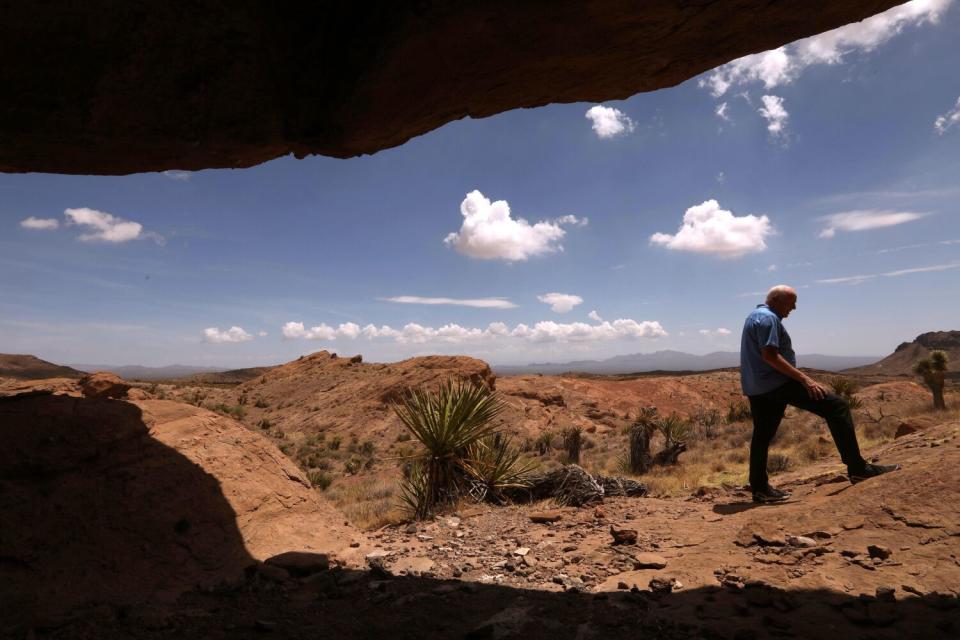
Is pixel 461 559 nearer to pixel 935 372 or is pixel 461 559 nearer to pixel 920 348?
pixel 935 372

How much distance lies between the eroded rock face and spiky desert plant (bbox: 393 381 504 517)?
366cm

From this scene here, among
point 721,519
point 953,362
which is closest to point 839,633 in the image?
point 721,519

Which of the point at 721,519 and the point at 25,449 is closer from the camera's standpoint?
the point at 25,449

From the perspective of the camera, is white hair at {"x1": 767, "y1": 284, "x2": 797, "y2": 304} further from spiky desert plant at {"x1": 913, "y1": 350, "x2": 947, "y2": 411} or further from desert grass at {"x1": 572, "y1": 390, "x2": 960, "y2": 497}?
spiky desert plant at {"x1": 913, "y1": 350, "x2": 947, "y2": 411}

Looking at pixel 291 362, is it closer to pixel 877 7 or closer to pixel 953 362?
pixel 877 7

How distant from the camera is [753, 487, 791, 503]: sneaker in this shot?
199 inches

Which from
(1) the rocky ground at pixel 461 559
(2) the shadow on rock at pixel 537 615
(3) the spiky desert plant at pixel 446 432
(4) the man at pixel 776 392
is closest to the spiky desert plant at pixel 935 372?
(1) the rocky ground at pixel 461 559

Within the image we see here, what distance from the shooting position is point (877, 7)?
368 centimetres

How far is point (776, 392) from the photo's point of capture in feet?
16.9

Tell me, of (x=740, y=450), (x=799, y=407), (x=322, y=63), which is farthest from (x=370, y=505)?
(x=740, y=450)

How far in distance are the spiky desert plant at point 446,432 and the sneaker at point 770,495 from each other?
128 inches

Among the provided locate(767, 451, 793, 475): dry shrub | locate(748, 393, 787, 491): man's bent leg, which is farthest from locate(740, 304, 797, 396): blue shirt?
locate(767, 451, 793, 475): dry shrub

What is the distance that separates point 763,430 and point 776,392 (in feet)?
1.39

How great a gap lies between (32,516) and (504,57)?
193 inches
